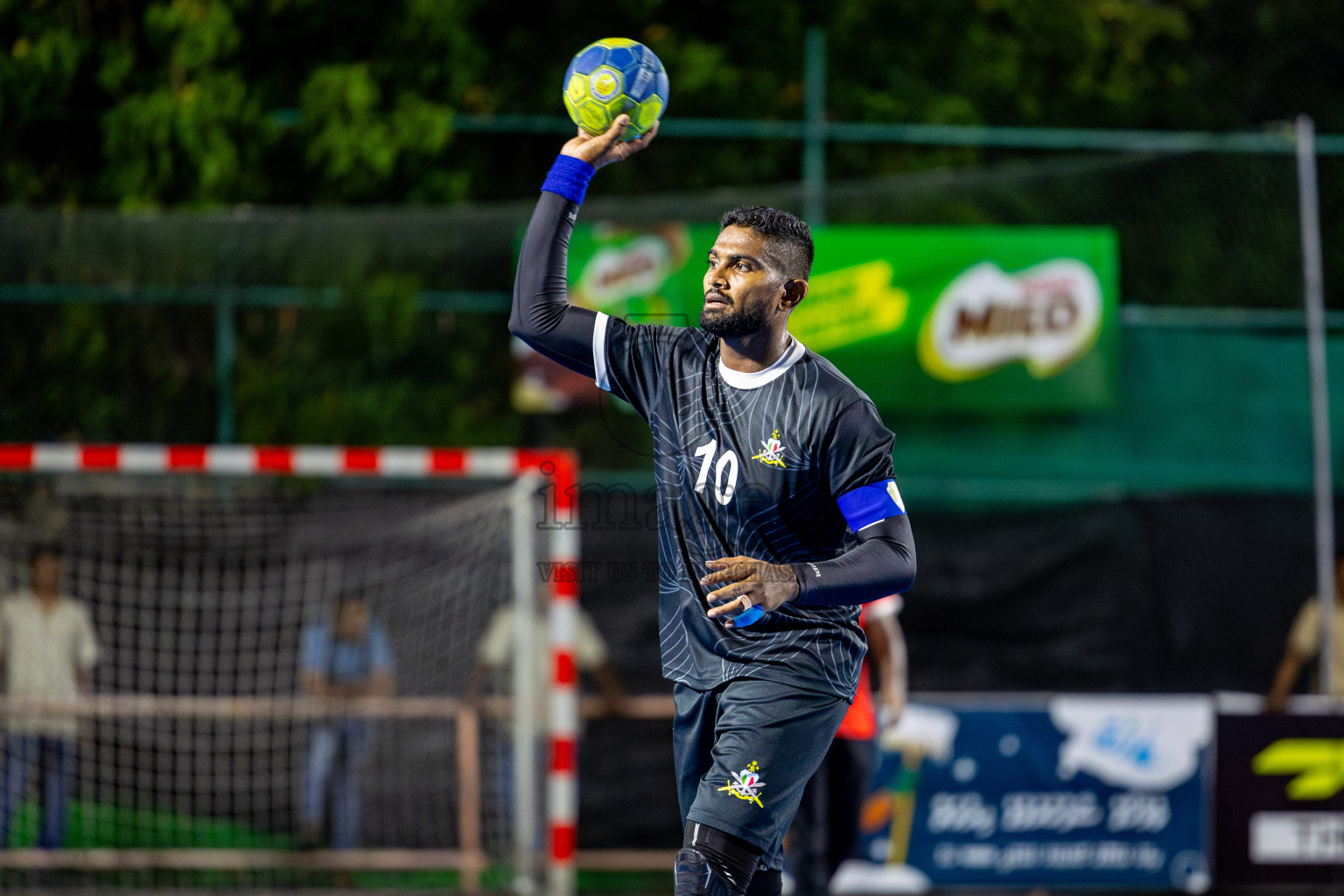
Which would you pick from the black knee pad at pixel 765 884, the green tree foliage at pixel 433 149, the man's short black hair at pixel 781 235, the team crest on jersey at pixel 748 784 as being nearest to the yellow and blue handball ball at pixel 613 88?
the man's short black hair at pixel 781 235

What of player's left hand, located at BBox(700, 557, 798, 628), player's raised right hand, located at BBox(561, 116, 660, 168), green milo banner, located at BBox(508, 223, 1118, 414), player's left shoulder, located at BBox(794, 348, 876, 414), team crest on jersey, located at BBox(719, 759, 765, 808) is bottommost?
team crest on jersey, located at BBox(719, 759, 765, 808)

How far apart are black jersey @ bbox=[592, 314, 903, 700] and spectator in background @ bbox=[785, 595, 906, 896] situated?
2.93 m

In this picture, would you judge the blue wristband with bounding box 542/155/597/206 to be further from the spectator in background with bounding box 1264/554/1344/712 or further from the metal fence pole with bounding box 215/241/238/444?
the spectator in background with bounding box 1264/554/1344/712

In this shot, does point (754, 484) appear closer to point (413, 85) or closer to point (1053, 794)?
point (1053, 794)

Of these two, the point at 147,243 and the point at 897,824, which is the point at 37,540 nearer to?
the point at 147,243

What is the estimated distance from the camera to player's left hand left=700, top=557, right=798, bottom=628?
12.0ft

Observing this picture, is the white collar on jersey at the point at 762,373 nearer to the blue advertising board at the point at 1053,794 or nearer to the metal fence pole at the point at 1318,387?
the blue advertising board at the point at 1053,794

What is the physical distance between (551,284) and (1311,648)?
6803mm

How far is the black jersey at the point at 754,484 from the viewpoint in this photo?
13.9ft

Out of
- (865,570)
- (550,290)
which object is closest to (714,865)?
(865,570)

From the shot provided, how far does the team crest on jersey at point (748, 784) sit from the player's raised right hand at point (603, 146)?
5.75 ft

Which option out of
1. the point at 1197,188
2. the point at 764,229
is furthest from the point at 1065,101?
the point at 764,229

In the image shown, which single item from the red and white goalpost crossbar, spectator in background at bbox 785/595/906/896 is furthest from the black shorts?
the red and white goalpost crossbar

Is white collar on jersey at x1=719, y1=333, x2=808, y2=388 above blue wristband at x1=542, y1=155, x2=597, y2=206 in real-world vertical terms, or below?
below
